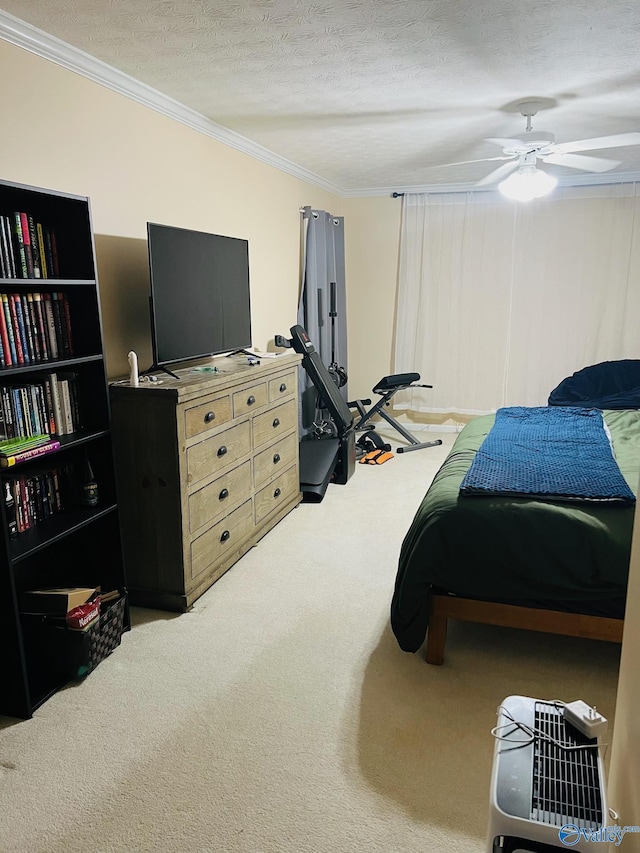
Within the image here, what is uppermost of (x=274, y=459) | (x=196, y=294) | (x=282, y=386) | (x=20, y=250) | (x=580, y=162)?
(x=580, y=162)

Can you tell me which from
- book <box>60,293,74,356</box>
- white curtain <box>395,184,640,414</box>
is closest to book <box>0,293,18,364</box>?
book <box>60,293,74,356</box>

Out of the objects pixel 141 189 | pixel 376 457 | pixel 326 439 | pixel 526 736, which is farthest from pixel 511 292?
pixel 526 736

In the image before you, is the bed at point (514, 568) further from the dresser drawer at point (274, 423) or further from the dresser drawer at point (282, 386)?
the dresser drawer at point (282, 386)

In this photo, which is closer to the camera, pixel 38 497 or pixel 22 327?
pixel 22 327

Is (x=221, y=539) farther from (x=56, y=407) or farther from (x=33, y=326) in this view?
(x=33, y=326)

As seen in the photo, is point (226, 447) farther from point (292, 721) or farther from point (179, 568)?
point (292, 721)

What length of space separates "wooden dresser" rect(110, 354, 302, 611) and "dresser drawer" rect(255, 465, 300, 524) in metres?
0.22

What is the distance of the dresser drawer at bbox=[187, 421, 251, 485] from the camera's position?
2.85m

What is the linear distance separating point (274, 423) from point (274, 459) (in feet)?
0.73

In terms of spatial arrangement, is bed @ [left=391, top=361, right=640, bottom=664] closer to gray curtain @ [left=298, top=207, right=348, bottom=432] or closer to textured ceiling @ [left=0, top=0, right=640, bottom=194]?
textured ceiling @ [left=0, top=0, right=640, bottom=194]

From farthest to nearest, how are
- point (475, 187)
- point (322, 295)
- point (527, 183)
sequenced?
point (322, 295), point (475, 187), point (527, 183)

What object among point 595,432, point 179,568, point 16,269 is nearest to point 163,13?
point 16,269

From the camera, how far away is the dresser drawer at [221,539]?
9.59ft

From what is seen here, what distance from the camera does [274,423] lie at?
3.73m
